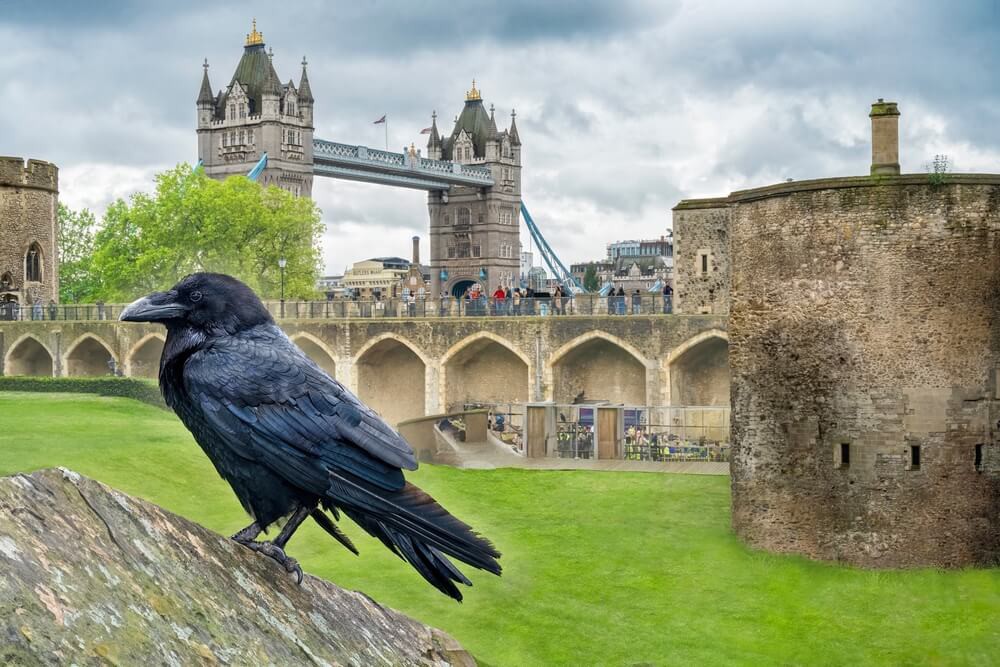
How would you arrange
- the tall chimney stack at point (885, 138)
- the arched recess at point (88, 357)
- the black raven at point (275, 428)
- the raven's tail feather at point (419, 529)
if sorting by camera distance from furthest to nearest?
1. the arched recess at point (88, 357)
2. the tall chimney stack at point (885, 138)
3. the black raven at point (275, 428)
4. the raven's tail feather at point (419, 529)

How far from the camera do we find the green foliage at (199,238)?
5175cm

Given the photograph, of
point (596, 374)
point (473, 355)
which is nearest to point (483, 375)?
point (473, 355)

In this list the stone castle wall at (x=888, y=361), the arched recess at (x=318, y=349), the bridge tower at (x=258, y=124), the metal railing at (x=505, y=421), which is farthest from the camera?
the bridge tower at (x=258, y=124)

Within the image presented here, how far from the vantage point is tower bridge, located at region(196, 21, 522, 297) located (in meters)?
83.1

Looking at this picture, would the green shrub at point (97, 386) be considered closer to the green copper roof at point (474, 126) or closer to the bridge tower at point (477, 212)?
the bridge tower at point (477, 212)

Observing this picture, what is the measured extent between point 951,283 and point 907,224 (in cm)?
→ 94

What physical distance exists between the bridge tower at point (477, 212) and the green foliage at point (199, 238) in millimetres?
51356

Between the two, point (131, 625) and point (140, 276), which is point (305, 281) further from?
point (131, 625)

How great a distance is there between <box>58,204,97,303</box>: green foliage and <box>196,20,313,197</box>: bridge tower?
1556 cm

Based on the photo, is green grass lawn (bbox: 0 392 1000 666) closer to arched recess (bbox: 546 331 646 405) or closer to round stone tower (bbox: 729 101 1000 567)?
round stone tower (bbox: 729 101 1000 567)

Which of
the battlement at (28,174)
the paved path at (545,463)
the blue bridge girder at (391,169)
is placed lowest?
the paved path at (545,463)

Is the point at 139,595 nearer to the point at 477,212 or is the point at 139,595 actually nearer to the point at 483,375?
the point at 483,375

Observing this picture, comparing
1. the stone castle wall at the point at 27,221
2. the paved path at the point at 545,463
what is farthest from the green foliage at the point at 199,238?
the paved path at the point at 545,463

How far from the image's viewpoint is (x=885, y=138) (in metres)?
17.2
